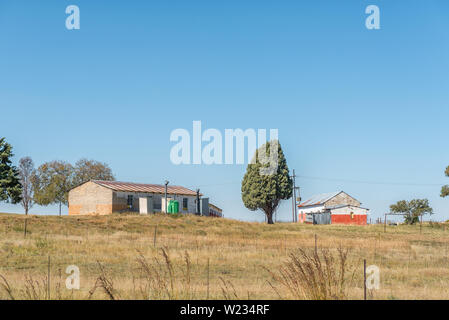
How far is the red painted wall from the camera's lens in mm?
66500

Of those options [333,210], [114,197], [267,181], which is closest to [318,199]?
[333,210]

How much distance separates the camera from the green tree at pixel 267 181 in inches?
2662

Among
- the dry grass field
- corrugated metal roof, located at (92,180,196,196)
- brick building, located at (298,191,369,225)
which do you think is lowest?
the dry grass field

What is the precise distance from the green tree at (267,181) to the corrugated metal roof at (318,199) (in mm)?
8344

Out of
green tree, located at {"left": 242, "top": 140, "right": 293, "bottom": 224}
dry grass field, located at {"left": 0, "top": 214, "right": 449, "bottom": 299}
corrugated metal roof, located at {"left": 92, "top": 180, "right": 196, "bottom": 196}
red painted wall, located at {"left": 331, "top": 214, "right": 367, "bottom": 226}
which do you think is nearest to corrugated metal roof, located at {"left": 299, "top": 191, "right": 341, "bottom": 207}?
red painted wall, located at {"left": 331, "top": 214, "right": 367, "bottom": 226}

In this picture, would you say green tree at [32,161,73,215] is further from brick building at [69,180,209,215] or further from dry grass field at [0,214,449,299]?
dry grass field at [0,214,449,299]

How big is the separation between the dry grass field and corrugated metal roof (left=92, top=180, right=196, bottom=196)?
19620 millimetres

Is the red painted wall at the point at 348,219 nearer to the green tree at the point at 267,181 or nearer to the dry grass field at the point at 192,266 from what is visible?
the green tree at the point at 267,181

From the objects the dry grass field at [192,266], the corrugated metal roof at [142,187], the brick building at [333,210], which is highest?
the corrugated metal roof at [142,187]

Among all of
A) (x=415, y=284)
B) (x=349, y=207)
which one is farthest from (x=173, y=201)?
(x=415, y=284)

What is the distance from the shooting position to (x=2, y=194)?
193 ft

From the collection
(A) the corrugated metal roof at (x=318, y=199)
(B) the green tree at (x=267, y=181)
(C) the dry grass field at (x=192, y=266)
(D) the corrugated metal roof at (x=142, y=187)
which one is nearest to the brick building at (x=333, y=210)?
(A) the corrugated metal roof at (x=318, y=199)

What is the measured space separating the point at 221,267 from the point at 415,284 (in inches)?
279
